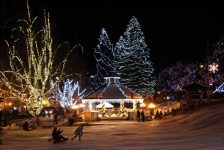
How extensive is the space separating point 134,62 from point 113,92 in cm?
2523

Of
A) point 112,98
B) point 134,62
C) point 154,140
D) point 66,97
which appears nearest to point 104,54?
point 134,62

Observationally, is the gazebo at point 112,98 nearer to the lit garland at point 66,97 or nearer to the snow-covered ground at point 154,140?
the lit garland at point 66,97

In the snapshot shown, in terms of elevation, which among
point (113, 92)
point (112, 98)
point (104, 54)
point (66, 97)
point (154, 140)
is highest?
point (104, 54)

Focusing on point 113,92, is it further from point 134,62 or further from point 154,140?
point 154,140

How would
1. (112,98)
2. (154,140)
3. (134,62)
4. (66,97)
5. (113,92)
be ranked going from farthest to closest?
(134,62), (66,97), (113,92), (112,98), (154,140)

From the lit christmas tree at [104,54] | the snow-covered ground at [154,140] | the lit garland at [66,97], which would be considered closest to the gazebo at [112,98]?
the lit garland at [66,97]

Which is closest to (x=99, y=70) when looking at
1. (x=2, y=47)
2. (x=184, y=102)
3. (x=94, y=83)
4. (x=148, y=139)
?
(x=94, y=83)

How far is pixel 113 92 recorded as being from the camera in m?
62.8

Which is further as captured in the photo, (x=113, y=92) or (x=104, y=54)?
(x=104, y=54)

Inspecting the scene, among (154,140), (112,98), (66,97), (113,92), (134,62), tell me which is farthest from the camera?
(134,62)

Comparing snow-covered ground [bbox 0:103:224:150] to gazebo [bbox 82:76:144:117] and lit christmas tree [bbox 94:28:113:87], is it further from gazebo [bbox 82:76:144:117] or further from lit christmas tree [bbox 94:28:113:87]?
lit christmas tree [bbox 94:28:113:87]

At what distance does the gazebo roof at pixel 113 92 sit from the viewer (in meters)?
62.1

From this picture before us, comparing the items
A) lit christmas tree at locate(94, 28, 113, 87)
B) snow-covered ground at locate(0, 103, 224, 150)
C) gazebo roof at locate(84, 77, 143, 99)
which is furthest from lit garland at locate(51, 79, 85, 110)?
snow-covered ground at locate(0, 103, 224, 150)

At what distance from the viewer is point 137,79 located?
288 ft
